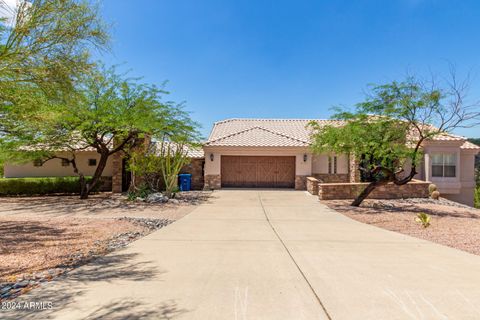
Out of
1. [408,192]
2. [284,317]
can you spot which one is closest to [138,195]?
[284,317]

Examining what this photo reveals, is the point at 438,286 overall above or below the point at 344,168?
below

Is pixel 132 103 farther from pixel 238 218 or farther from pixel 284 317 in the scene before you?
pixel 284 317

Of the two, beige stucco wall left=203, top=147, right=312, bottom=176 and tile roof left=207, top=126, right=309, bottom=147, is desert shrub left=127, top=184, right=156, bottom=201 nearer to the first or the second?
beige stucco wall left=203, top=147, right=312, bottom=176

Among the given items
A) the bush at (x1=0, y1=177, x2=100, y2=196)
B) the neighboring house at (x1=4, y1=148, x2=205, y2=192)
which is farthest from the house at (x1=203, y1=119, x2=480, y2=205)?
the bush at (x1=0, y1=177, x2=100, y2=196)

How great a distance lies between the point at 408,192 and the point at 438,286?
46.2 feet

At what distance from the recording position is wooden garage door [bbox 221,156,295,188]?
2089cm

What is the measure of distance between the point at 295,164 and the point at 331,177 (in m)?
3.01

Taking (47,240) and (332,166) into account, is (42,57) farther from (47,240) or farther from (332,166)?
(332,166)

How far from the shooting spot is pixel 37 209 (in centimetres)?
1267

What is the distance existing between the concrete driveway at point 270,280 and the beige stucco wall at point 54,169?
16209mm

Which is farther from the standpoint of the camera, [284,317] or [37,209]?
[37,209]

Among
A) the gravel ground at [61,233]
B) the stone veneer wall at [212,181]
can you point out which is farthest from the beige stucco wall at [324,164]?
the gravel ground at [61,233]

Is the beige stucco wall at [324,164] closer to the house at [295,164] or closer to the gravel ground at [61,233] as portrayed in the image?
the house at [295,164]

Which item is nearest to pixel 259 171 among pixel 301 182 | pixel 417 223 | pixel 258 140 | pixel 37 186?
pixel 258 140
